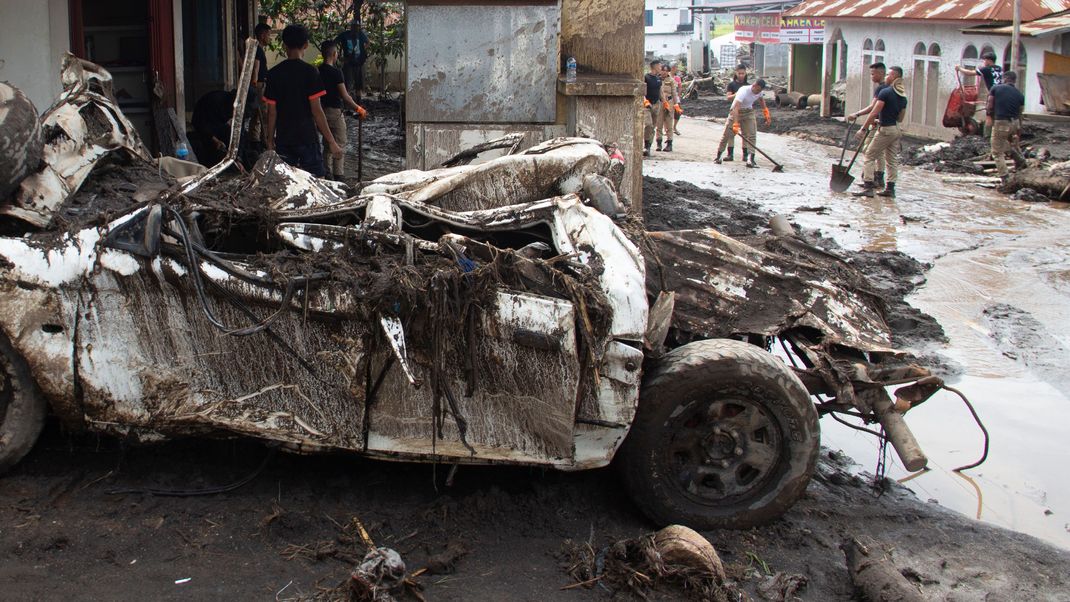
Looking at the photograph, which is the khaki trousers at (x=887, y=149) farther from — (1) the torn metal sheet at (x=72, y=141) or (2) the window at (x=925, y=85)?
(1) the torn metal sheet at (x=72, y=141)

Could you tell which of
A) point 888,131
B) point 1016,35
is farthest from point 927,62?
point 888,131

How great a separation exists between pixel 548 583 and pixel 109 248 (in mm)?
2432

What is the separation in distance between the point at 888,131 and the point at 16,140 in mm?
13085

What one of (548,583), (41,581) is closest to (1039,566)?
(548,583)

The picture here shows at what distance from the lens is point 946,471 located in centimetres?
598

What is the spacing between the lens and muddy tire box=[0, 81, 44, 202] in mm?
5312

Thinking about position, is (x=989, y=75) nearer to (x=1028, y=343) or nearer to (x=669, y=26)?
(x=1028, y=343)

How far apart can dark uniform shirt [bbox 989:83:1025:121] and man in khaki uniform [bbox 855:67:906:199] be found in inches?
78.0

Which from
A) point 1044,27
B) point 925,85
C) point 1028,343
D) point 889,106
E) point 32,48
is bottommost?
point 1028,343

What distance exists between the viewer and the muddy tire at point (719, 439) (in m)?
4.82

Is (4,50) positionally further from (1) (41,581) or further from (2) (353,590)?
(2) (353,590)

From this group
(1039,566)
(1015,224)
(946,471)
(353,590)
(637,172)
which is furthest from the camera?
(1015,224)

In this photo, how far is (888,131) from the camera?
1568 cm

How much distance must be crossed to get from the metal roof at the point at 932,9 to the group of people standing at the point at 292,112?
14101 millimetres
